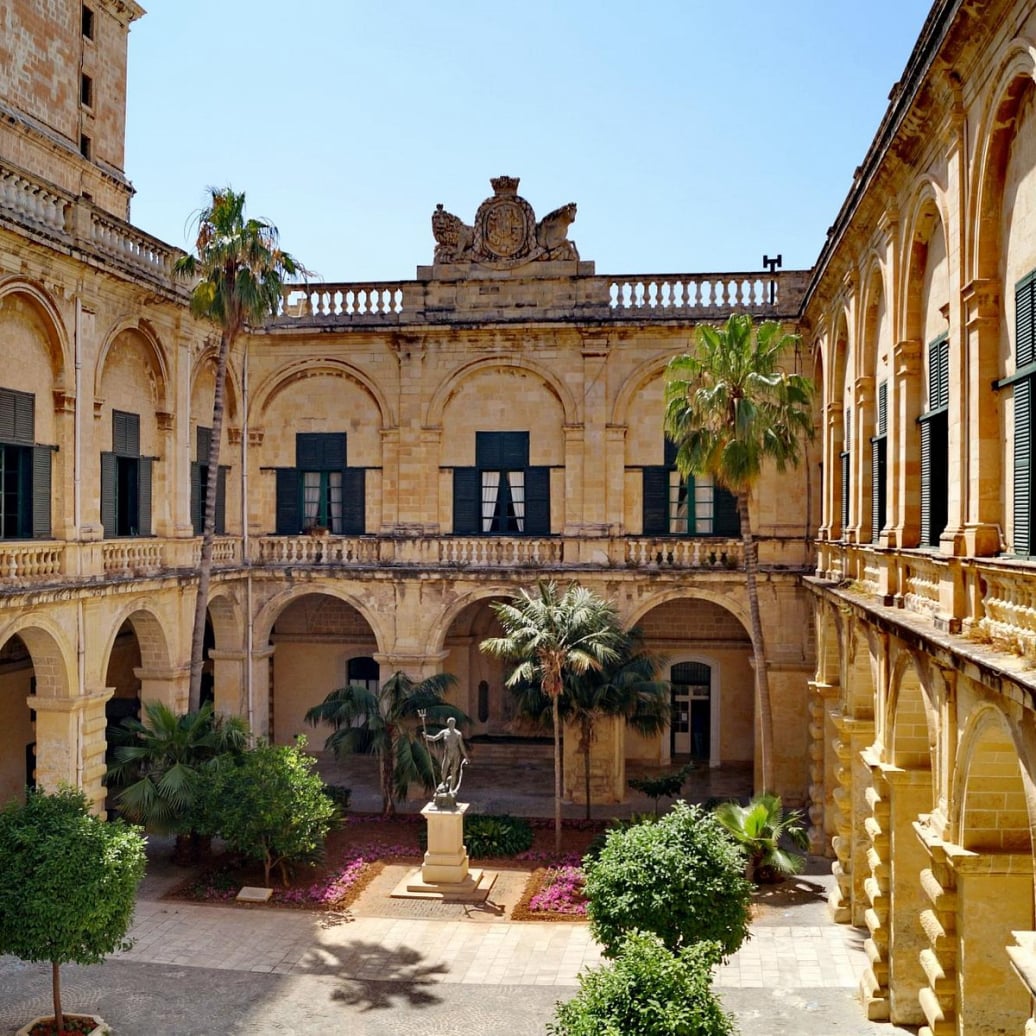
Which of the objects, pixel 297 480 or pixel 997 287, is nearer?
pixel 997 287

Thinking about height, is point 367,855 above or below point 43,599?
below

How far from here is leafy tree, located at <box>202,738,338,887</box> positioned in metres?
19.0

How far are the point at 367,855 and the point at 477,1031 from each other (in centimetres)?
773

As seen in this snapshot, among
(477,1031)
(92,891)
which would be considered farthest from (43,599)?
(477,1031)

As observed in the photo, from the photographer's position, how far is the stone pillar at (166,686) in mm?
23406

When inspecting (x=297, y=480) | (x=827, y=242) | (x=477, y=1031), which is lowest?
(x=477, y=1031)

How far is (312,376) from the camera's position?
28281mm

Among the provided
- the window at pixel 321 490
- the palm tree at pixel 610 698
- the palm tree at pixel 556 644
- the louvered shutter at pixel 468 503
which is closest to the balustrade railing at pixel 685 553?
the palm tree at pixel 610 698

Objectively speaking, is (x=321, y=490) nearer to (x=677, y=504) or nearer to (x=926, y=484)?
(x=677, y=504)

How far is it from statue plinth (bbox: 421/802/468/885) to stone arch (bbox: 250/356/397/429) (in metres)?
11.0

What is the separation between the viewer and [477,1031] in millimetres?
14625

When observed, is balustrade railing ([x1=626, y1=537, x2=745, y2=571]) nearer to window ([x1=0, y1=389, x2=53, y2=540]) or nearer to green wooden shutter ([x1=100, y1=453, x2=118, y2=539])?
green wooden shutter ([x1=100, y1=453, x2=118, y2=539])

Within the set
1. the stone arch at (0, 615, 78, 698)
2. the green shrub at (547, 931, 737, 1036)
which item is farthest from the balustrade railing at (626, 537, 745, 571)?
the green shrub at (547, 931, 737, 1036)

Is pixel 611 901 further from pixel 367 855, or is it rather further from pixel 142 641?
pixel 142 641
